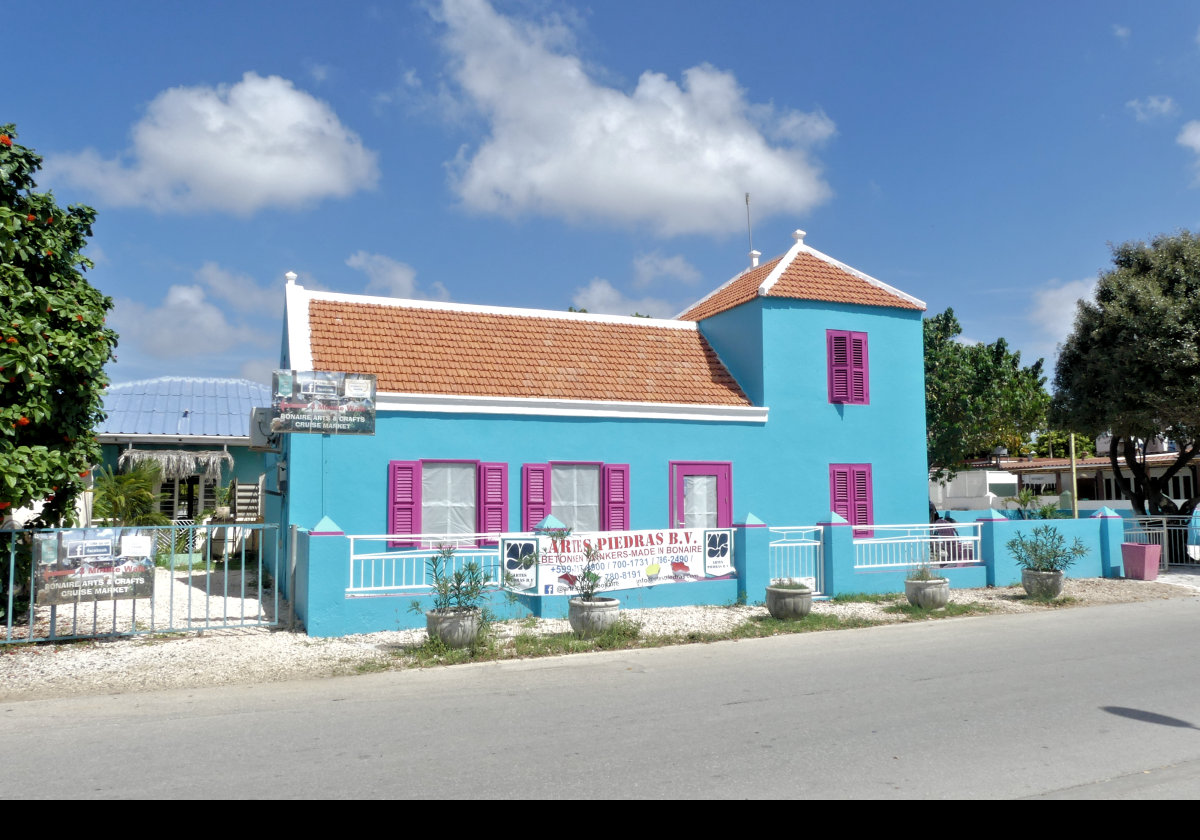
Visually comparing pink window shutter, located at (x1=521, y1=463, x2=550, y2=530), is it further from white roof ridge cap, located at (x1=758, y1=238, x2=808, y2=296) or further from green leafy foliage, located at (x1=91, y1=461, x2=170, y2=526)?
green leafy foliage, located at (x1=91, y1=461, x2=170, y2=526)

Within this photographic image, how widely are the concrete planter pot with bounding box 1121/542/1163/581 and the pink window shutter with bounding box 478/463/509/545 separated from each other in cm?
1276

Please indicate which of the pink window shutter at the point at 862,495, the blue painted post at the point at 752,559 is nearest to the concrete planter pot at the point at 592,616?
the blue painted post at the point at 752,559

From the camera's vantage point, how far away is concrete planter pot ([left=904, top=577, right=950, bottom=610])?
43.8 ft

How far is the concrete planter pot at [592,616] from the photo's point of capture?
10977 millimetres

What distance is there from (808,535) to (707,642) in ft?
17.3

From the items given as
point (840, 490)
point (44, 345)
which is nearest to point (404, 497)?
point (44, 345)

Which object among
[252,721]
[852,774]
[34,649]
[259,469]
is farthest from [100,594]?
[259,469]

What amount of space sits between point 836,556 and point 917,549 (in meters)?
2.10

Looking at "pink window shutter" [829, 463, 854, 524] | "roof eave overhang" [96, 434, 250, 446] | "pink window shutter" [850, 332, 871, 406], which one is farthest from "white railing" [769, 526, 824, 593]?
"roof eave overhang" [96, 434, 250, 446]

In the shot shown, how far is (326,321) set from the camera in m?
15.1

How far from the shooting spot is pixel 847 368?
17.5 m

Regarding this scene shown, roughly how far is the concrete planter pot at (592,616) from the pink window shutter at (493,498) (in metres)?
3.52

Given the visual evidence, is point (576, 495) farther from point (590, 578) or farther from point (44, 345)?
point (44, 345)
